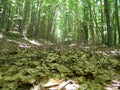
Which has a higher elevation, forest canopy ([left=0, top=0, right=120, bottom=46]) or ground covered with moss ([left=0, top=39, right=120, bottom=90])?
forest canopy ([left=0, top=0, right=120, bottom=46])

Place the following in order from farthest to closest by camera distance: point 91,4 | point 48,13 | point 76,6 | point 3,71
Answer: point 48,13, point 76,6, point 91,4, point 3,71

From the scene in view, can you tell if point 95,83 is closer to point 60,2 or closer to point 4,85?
A: point 4,85

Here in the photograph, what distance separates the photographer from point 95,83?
428 cm

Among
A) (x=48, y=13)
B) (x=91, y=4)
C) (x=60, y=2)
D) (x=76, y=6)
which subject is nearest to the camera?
(x=91, y=4)

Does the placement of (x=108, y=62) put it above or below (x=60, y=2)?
below

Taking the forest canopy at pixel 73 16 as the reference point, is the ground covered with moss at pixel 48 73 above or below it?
below

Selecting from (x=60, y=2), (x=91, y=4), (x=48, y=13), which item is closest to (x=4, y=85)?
(x=91, y=4)

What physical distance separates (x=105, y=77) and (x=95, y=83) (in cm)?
43

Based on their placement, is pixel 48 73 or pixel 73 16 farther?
pixel 73 16

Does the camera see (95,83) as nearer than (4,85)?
No

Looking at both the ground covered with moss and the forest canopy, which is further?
the forest canopy

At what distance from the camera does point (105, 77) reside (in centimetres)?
461

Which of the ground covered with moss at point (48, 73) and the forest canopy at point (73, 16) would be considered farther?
the forest canopy at point (73, 16)

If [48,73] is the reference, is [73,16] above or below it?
above
